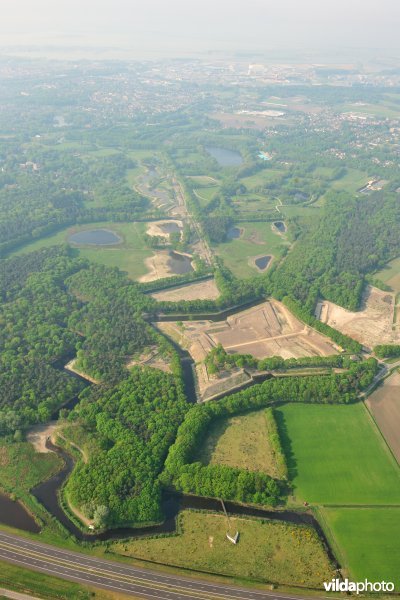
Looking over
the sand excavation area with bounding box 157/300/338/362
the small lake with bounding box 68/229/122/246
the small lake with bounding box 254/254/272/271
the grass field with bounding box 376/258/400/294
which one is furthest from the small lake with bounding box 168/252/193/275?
the grass field with bounding box 376/258/400/294

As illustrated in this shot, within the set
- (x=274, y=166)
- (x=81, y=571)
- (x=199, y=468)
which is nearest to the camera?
(x=81, y=571)

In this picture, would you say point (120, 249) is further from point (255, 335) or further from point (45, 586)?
point (45, 586)

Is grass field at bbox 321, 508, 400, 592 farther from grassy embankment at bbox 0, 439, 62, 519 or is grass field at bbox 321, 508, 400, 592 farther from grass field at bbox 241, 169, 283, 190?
grass field at bbox 241, 169, 283, 190

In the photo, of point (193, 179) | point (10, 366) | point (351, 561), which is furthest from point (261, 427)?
point (193, 179)

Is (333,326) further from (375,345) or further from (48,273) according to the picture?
(48,273)

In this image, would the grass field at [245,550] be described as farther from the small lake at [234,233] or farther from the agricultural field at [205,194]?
the agricultural field at [205,194]

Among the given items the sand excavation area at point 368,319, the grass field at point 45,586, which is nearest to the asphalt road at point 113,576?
the grass field at point 45,586

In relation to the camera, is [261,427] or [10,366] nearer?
[261,427]
